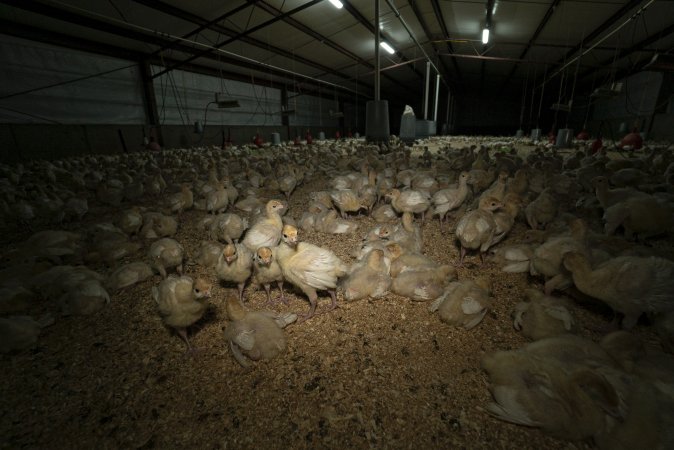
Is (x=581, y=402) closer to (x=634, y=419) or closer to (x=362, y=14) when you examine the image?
(x=634, y=419)

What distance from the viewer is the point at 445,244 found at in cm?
423

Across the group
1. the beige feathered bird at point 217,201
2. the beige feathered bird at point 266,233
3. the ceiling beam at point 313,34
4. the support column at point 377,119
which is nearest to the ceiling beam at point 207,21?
the ceiling beam at point 313,34

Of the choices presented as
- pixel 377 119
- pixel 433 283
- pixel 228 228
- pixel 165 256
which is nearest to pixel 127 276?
pixel 165 256

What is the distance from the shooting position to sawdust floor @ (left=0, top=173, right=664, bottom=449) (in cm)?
172

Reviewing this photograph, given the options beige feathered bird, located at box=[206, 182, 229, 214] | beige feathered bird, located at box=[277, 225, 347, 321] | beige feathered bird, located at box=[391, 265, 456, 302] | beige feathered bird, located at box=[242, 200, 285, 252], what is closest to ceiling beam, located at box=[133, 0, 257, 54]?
beige feathered bird, located at box=[206, 182, 229, 214]

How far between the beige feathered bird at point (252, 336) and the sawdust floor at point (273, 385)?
0.09 m

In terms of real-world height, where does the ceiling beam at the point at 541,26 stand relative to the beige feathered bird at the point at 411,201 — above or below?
above

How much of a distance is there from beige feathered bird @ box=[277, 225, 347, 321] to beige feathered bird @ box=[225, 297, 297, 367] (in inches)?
18.7

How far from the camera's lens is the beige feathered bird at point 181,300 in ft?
7.48

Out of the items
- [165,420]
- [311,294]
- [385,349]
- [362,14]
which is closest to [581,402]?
[385,349]

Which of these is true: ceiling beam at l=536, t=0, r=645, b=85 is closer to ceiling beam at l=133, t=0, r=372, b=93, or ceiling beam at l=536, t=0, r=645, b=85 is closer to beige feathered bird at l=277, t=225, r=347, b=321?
ceiling beam at l=133, t=0, r=372, b=93

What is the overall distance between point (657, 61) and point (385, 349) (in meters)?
8.53

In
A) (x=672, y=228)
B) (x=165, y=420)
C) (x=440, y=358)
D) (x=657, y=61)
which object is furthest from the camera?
(x=657, y=61)

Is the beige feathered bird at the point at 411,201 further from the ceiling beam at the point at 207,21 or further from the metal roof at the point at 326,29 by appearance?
the ceiling beam at the point at 207,21
